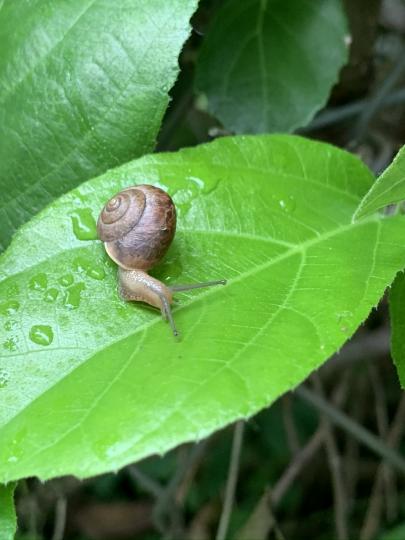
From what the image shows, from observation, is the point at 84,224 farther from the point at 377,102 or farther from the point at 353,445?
the point at 353,445

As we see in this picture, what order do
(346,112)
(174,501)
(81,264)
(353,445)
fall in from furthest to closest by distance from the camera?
(353,445)
(174,501)
(346,112)
(81,264)

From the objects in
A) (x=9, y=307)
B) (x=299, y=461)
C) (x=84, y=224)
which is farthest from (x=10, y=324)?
(x=299, y=461)

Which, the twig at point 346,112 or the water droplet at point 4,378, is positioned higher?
the water droplet at point 4,378

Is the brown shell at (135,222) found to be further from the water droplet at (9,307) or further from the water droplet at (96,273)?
the water droplet at (9,307)

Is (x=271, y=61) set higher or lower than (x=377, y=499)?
higher

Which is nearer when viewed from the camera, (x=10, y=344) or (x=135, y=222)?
(x=10, y=344)

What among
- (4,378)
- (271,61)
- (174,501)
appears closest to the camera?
(4,378)

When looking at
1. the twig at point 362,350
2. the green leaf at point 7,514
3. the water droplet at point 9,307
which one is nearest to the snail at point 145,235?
the water droplet at point 9,307
